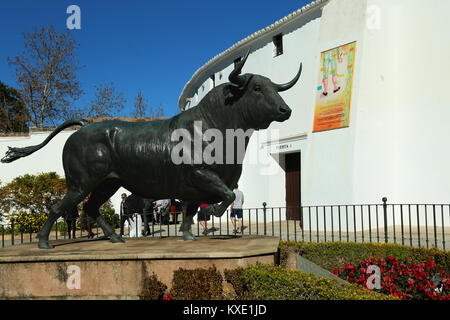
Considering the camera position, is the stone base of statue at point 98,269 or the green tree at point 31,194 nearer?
the stone base of statue at point 98,269

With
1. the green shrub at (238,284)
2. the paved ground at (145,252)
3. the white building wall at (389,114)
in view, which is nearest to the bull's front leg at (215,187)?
the paved ground at (145,252)

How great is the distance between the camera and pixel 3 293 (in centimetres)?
391

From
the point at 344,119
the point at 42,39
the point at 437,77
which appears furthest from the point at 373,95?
the point at 42,39

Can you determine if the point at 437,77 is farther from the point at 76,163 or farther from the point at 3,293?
the point at 3,293

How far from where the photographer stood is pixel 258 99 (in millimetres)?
4195

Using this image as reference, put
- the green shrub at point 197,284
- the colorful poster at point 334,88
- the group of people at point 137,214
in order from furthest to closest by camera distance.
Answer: the colorful poster at point 334,88 < the group of people at point 137,214 < the green shrub at point 197,284

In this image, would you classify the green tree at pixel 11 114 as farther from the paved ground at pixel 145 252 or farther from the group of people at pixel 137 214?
the paved ground at pixel 145 252

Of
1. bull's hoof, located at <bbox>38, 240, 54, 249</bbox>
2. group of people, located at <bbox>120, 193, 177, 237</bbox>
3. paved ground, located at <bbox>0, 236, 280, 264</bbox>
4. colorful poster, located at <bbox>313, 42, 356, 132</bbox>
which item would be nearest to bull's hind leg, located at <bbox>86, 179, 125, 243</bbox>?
paved ground, located at <bbox>0, 236, 280, 264</bbox>

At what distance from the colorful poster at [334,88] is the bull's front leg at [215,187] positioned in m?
9.27

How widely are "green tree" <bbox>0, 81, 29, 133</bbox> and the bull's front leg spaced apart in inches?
965

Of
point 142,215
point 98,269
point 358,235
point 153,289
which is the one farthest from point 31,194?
point 153,289

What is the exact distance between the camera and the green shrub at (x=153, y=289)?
363 cm

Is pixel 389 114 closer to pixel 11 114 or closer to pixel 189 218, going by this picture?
pixel 189 218

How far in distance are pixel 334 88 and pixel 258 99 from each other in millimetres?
9788
